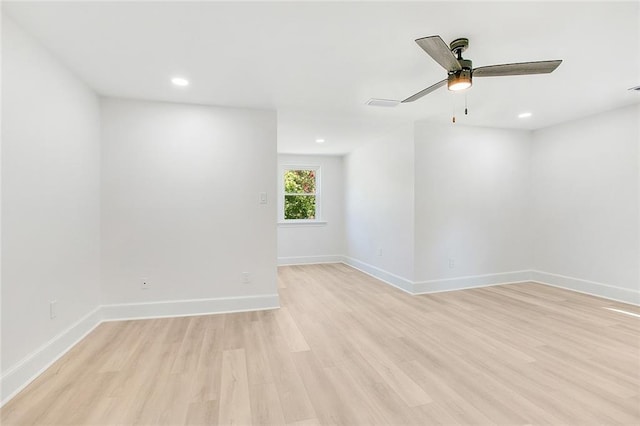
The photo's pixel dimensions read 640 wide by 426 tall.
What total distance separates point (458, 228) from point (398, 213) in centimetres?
88

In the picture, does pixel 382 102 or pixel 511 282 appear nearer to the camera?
pixel 382 102

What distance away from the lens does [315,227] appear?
6473 mm

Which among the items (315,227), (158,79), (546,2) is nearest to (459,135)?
(546,2)

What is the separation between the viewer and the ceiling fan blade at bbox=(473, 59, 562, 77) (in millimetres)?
1932

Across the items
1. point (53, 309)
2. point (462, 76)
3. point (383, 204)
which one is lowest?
point (53, 309)

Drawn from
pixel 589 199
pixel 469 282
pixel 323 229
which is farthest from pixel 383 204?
pixel 589 199

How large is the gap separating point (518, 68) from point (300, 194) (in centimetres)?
488

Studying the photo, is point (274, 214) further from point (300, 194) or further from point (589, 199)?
point (589, 199)

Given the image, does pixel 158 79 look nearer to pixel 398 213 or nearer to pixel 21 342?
pixel 21 342

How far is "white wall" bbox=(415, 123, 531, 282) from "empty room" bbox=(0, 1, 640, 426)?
35 millimetres

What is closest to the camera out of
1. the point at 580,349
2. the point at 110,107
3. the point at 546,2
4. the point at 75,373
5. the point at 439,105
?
the point at 546,2

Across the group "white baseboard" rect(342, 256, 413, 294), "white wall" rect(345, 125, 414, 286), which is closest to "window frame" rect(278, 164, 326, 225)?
"white wall" rect(345, 125, 414, 286)

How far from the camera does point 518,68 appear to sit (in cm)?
198

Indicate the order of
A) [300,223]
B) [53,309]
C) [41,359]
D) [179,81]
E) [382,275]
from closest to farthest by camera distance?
1. [41,359]
2. [53,309]
3. [179,81]
4. [382,275]
5. [300,223]
